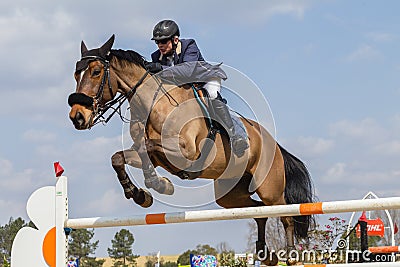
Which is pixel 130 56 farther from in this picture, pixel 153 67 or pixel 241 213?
pixel 241 213

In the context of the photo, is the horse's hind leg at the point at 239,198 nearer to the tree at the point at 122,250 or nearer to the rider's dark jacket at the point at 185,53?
the rider's dark jacket at the point at 185,53

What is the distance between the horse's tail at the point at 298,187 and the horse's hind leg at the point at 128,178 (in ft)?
6.57

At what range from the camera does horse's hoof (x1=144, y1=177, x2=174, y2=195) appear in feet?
14.7

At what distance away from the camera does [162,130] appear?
15.7 feet

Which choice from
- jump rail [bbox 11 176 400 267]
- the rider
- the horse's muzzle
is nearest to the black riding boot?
the rider

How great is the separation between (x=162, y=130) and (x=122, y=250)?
12444 millimetres

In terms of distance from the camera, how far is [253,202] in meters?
5.98

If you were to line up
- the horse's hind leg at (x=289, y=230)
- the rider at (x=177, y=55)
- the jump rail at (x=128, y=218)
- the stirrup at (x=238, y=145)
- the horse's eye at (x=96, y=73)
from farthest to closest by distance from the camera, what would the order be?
the horse's hind leg at (x=289, y=230) < the stirrup at (x=238, y=145) < the rider at (x=177, y=55) < the horse's eye at (x=96, y=73) < the jump rail at (x=128, y=218)

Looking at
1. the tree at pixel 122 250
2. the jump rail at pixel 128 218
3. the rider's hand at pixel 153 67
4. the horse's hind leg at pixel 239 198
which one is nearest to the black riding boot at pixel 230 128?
the horse's hind leg at pixel 239 198

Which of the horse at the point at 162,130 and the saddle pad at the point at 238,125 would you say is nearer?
the horse at the point at 162,130

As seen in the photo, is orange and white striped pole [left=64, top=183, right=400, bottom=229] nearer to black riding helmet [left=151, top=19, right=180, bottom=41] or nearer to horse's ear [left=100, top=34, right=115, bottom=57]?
horse's ear [left=100, top=34, right=115, bottom=57]

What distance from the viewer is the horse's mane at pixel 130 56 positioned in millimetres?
5004

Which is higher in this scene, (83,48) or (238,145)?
(83,48)

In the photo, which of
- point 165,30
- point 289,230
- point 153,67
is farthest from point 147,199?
Answer: point 289,230
